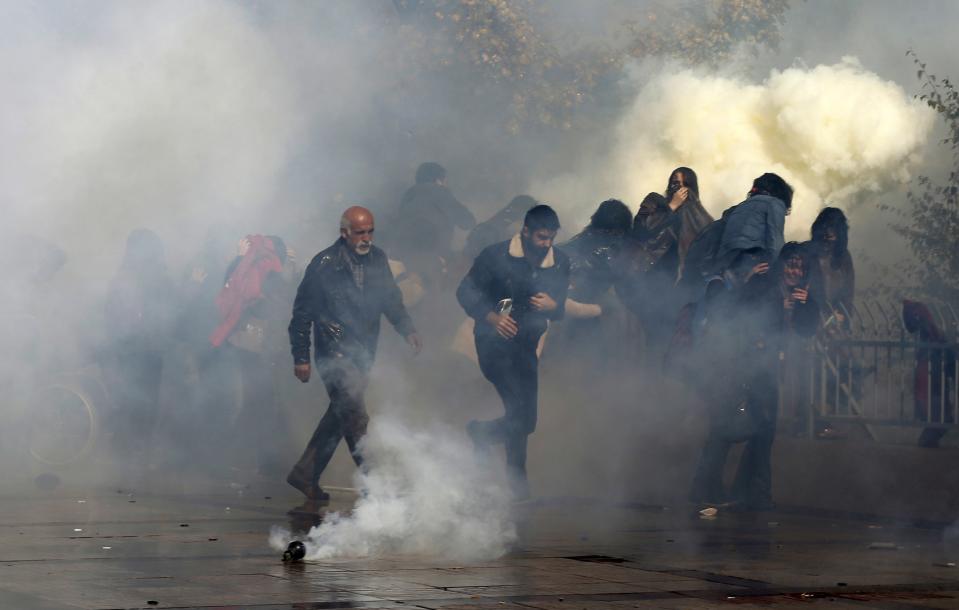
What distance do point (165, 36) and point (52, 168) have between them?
67 centimetres

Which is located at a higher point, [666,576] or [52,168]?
[52,168]

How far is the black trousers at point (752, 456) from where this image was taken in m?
11.0

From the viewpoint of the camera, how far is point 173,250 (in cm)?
1004

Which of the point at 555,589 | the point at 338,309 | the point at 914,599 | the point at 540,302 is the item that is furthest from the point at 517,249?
the point at 914,599

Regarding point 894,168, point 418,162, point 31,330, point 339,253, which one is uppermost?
point 894,168

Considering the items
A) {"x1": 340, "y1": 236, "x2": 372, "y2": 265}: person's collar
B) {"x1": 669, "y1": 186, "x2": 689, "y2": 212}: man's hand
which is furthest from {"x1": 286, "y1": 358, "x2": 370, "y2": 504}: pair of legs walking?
{"x1": 669, "y1": 186, "x2": 689, "y2": 212}: man's hand

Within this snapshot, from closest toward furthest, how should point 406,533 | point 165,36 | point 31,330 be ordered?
point 165,36 → point 406,533 → point 31,330

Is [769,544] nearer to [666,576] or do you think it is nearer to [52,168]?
[666,576]

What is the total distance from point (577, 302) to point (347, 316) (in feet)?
6.28

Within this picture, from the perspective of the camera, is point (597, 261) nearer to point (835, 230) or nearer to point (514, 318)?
point (514, 318)

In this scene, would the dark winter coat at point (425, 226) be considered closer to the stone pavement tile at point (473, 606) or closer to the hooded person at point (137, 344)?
the hooded person at point (137, 344)

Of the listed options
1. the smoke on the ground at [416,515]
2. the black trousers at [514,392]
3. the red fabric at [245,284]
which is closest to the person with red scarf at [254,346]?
the red fabric at [245,284]

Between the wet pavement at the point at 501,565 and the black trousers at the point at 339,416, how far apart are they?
302mm

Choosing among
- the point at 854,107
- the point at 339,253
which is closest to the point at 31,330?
the point at 339,253
